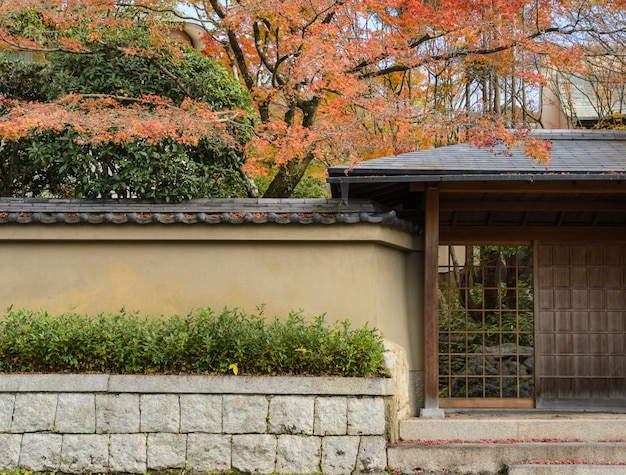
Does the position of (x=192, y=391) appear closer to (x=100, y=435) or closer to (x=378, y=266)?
(x=100, y=435)

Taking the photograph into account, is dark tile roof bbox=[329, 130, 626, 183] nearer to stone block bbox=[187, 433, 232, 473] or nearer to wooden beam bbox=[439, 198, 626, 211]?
wooden beam bbox=[439, 198, 626, 211]

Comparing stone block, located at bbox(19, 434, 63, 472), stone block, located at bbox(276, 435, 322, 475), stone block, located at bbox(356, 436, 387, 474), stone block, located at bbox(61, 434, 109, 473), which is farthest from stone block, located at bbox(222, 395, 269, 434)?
stone block, located at bbox(19, 434, 63, 472)

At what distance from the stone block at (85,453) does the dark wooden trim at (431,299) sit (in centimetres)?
425

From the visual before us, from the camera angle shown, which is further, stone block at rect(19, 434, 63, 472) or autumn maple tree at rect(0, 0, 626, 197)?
autumn maple tree at rect(0, 0, 626, 197)

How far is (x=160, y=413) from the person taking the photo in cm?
865

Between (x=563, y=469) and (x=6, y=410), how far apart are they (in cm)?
665

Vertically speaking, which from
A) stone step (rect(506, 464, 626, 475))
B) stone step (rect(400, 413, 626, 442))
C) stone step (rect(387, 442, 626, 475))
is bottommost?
stone step (rect(506, 464, 626, 475))

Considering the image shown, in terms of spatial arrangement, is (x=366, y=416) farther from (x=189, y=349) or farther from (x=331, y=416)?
(x=189, y=349)

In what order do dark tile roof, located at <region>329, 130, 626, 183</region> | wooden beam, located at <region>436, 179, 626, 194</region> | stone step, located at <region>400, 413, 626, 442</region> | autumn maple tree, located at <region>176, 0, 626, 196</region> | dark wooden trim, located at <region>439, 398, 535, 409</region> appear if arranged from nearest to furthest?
stone step, located at <region>400, 413, 626, 442</region> < dark tile roof, located at <region>329, 130, 626, 183</region> < wooden beam, located at <region>436, 179, 626, 194</region> < dark wooden trim, located at <region>439, 398, 535, 409</region> < autumn maple tree, located at <region>176, 0, 626, 196</region>

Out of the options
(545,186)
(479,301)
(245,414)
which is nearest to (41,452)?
(245,414)

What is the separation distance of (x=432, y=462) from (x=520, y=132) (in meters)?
5.15

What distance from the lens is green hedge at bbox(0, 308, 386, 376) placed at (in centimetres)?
871

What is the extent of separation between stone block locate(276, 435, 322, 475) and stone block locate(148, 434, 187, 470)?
3.75 ft

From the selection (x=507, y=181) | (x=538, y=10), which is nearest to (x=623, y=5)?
(x=538, y=10)
